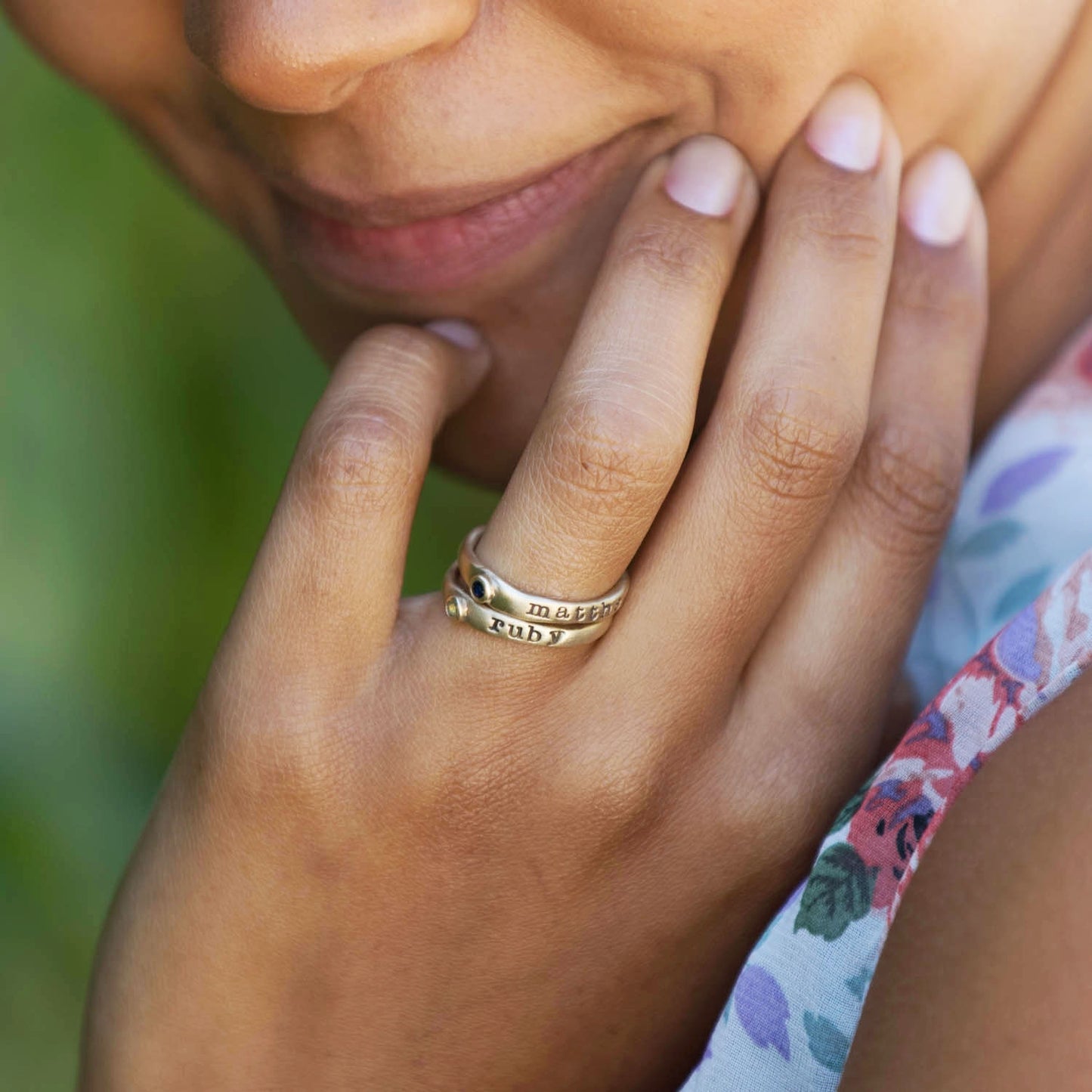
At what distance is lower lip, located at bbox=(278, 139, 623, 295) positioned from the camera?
2.91 feet

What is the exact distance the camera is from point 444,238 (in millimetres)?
945

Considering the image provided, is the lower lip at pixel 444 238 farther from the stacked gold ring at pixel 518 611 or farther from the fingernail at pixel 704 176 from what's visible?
the stacked gold ring at pixel 518 611

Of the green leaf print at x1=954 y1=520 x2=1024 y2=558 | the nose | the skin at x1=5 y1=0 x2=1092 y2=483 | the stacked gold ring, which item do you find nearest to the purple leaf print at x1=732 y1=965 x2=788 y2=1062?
the stacked gold ring

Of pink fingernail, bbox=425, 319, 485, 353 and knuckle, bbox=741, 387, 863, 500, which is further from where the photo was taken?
pink fingernail, bbox=425, 319, 485, 353

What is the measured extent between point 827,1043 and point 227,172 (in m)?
0.83

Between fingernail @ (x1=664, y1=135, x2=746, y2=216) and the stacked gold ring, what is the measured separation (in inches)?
11.1

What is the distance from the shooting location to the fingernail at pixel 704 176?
85cm

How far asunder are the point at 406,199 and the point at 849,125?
12.7 inches

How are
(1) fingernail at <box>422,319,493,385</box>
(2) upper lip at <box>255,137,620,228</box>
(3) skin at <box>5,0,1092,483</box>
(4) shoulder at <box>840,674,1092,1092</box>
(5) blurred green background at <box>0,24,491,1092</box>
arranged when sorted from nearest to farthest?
(4) shoulder at <box>840,674,1092,1092</box> < (3) skin at <box>5,0,1092,483</box> < (2) upper lip at <box>255,137,620,228</box> < (1) fingernail at <box>422,319,493,385</box> < (5) blurred green background at <box>0,24,491,1092</box>

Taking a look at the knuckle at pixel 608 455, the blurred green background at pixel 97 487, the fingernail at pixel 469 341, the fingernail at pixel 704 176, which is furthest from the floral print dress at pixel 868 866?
the blurred green background at pixel 97 487

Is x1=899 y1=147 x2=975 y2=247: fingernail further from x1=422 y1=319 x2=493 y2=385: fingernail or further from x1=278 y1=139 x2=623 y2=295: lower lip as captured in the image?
x1=422 y1=319 x2=493 y2=385: fingernail

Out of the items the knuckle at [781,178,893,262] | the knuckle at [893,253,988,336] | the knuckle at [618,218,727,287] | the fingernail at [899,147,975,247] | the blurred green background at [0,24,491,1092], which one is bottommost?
the blurred green background at [0,24,491,1092]

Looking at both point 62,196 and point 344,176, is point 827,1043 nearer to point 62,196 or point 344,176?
point 344,176

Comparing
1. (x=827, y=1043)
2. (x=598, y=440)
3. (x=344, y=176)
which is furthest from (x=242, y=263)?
(x=827, y=1043)
